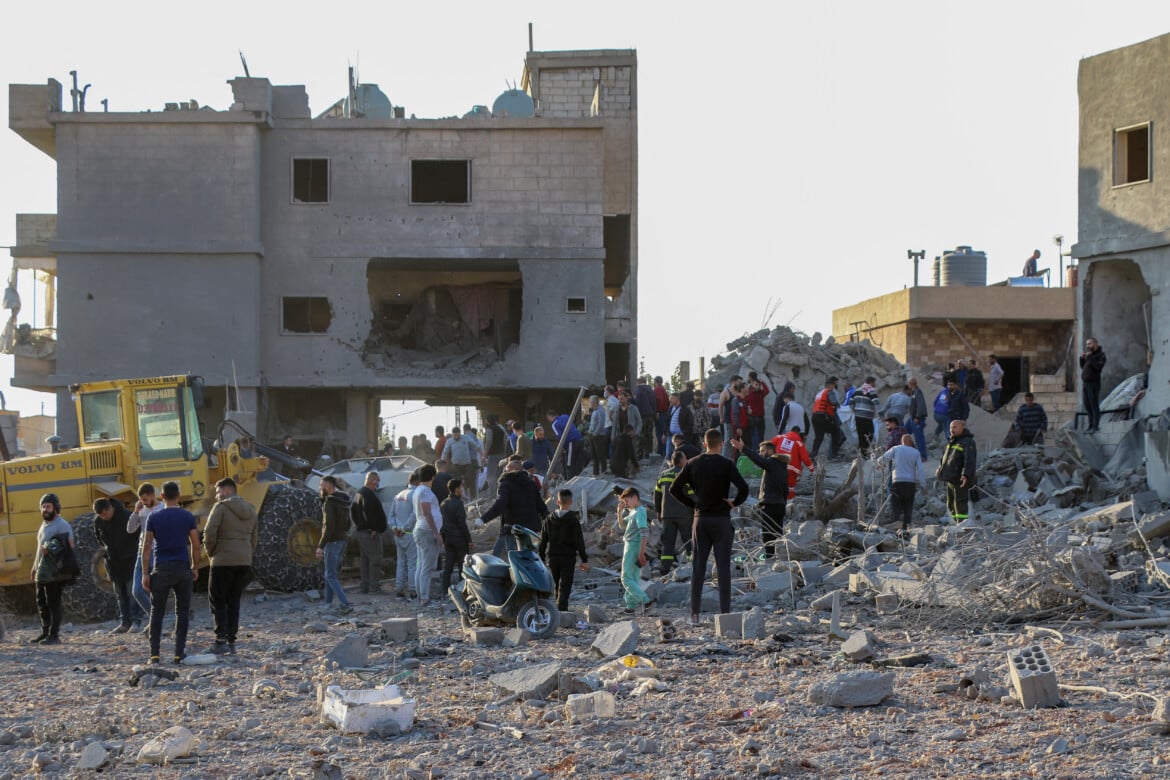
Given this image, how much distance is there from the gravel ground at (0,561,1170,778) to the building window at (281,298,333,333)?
61.2 ft

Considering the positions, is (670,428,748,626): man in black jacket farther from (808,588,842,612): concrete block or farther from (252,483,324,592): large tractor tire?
(252,483,324,592): large tractor tire

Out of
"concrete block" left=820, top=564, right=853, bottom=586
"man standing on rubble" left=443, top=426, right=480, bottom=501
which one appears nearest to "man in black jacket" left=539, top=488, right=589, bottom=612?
"concrete block" left=820, top=564, right=853, bottom=586

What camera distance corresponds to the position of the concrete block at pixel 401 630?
11672mm

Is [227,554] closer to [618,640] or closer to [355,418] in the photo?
[618,640]

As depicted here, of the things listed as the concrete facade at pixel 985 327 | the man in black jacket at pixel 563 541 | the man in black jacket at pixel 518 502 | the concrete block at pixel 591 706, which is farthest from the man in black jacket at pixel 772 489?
the concrete facade at pixel 985 327

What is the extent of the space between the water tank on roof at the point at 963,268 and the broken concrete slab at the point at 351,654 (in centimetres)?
2940

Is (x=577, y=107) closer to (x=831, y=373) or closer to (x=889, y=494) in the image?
(x=831, y=373)

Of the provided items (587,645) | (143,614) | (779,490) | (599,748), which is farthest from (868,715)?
(143,614)

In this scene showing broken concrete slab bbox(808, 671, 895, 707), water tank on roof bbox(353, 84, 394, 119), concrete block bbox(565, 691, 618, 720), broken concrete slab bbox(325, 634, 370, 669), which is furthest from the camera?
water tank on roof bbox(353, 84, 394, 119)

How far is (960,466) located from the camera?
53.2ft

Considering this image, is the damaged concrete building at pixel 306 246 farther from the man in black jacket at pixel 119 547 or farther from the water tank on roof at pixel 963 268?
the man in black jacket at pixel 119 547

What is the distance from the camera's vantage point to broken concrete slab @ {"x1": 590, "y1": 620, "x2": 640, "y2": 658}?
33.8 feet

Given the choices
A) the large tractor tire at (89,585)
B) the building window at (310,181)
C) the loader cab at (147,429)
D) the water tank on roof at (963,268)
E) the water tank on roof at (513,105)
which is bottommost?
the large tractor tire at (89,585)

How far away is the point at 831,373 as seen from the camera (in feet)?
93.6
